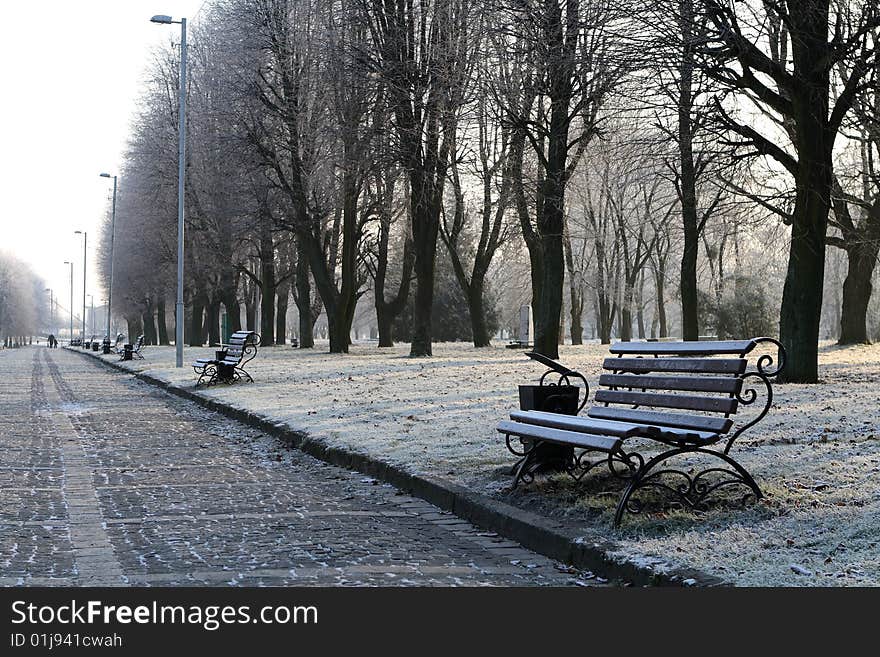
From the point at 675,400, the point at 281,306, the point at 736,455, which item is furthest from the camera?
the point at 281,306

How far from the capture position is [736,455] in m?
9.16

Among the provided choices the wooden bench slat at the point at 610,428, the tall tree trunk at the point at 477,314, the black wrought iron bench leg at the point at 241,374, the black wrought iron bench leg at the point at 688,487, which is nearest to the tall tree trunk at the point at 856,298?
the tall tree trunk at the point at 477,314

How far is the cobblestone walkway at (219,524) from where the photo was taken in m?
6.10

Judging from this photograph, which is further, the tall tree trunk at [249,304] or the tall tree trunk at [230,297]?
the tall tree trunk at [249,304]

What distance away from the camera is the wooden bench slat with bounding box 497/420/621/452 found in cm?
682

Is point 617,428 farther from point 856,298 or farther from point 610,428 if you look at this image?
point 856,298

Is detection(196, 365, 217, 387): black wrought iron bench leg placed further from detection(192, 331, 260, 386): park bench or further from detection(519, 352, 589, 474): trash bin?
detection(519, 352, 589, 474): trash bin

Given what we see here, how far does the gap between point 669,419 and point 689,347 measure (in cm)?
69

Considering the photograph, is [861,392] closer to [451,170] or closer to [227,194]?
[451,170]

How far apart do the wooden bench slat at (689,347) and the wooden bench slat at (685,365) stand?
0.23 ft

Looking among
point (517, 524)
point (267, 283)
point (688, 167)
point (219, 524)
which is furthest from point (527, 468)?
point (267, 283)

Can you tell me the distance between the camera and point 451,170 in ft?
133

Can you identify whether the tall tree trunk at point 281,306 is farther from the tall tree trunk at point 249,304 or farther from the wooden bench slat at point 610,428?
the wooden bench slat at point 610,428

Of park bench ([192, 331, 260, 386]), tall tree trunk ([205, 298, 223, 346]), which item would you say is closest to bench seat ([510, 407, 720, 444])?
park bench ([192, 331, 260, 386])
